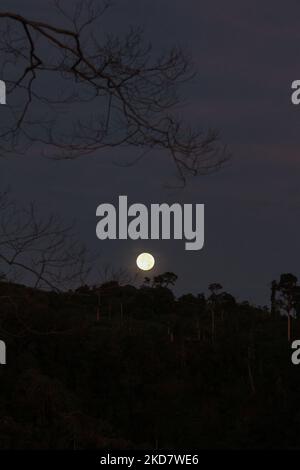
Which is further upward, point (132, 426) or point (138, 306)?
point (138, 306)

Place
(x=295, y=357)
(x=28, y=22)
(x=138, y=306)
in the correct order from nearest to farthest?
(x=28, y=22) → (x=295, y=357) → (x=138, y=306)

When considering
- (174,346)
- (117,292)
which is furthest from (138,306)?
(117,292)

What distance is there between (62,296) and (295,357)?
85.4ft

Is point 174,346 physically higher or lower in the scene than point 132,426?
higher

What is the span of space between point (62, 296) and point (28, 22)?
1.81 m

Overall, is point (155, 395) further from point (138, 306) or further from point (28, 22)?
point (28, 22)

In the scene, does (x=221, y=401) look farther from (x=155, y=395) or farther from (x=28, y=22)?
(x=28, y=22)

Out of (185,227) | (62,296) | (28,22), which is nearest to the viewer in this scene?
(28,22)

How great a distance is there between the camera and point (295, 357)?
30312mm
